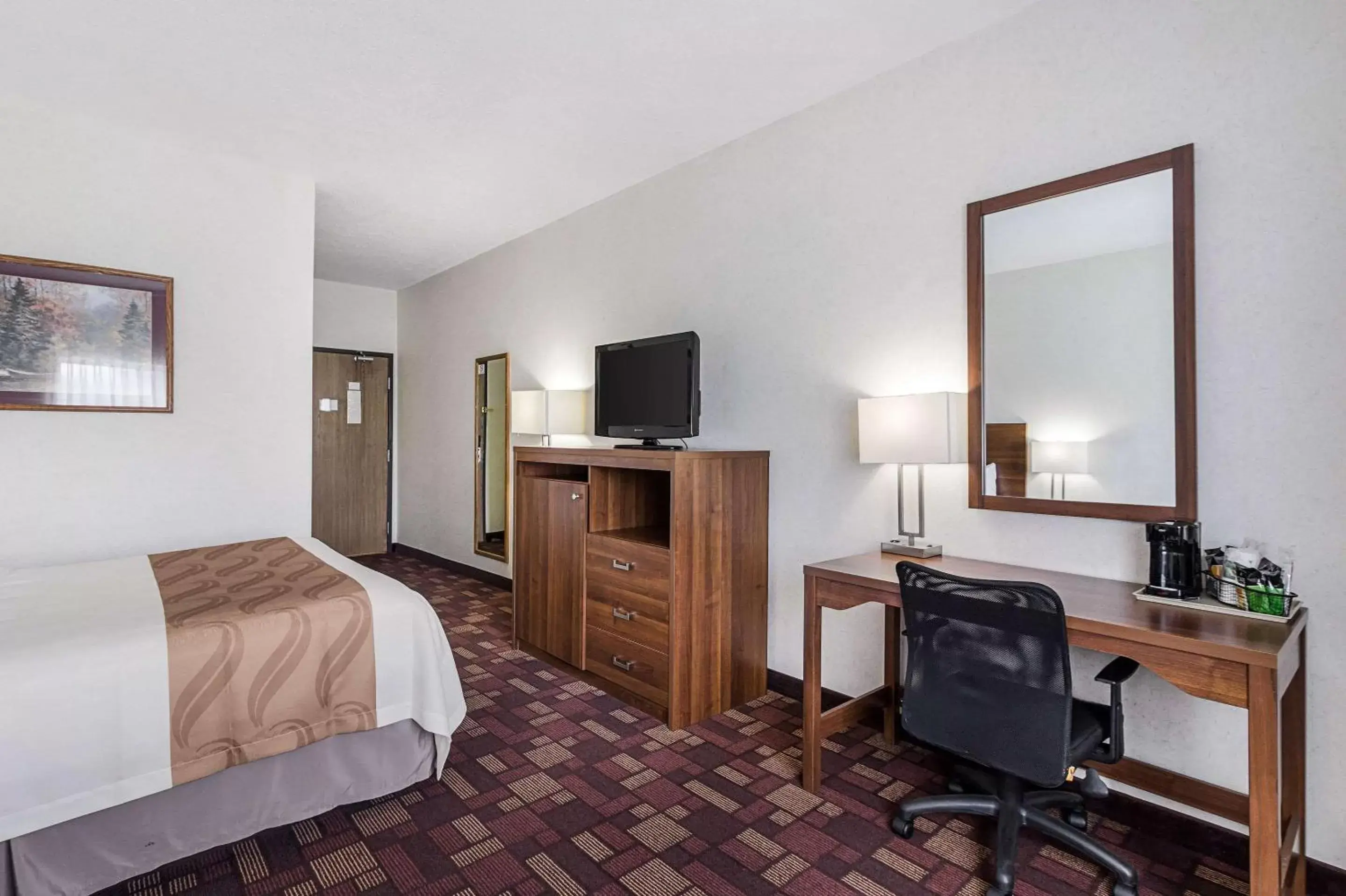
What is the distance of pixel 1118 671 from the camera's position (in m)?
1.80

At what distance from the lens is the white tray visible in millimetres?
1746

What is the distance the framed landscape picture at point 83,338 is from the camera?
10.3 feet

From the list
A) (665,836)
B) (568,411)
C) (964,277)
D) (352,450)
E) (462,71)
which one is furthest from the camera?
(352,450)

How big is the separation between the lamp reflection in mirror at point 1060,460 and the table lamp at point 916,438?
0.25 metres

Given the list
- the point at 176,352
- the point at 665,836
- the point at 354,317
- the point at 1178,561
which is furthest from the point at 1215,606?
the point at 354,317

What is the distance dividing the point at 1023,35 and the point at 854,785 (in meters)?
2.75

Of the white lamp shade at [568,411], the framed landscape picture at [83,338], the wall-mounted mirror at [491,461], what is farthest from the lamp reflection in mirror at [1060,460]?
the framed landscape picture at [83,338]

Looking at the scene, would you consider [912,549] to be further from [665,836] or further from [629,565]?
[665,836]

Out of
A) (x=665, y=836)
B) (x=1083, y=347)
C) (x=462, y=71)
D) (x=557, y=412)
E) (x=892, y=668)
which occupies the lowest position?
(x=665, y=836)

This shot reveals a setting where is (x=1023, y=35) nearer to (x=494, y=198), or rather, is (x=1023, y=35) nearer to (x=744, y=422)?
(x=744, y=422)

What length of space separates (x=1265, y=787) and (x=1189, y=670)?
10.1 inches

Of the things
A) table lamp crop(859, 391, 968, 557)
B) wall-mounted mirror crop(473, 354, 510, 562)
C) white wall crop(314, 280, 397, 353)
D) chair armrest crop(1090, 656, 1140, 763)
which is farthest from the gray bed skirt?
white wall crop(314, 280, 397, 353)

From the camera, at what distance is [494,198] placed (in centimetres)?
423

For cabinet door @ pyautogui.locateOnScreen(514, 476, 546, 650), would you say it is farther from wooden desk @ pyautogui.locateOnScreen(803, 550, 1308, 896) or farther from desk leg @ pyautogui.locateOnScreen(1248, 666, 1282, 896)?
desk leg @ pyautogui.locateOnScreen(1248, 666, 1282, 896)
